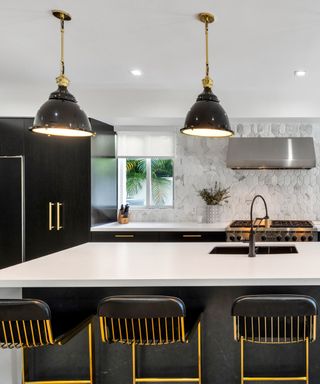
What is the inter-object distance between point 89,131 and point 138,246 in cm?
109

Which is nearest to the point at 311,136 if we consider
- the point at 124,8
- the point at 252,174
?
the point at 252,174

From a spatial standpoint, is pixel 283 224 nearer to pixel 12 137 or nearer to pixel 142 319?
pixel 142 319

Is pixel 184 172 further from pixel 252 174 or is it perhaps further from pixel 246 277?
pixel 246 277

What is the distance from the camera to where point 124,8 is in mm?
2271

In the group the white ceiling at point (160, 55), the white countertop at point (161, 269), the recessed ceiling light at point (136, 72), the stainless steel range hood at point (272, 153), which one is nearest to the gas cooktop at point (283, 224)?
the stainless steel range hood at point (272, 153)

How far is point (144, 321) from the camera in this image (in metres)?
1.76

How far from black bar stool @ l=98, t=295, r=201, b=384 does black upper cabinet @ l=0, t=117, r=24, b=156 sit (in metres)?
2.92

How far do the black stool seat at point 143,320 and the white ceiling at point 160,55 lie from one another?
1.84 metres

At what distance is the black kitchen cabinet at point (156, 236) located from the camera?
4.16 meters

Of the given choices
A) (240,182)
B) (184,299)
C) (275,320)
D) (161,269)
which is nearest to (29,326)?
(161,269)

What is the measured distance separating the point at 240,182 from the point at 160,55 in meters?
2.45

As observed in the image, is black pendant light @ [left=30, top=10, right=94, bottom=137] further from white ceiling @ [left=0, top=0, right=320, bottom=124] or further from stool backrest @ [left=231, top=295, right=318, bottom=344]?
stool backrest @ [left=231, top=295, right=318, bottom=344]

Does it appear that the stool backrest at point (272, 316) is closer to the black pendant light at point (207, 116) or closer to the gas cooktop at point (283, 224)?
the black pendant light at point (207, 116)

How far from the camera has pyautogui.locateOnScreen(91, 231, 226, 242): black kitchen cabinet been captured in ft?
13.6
